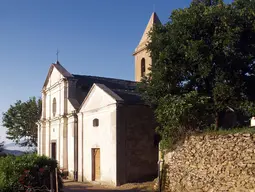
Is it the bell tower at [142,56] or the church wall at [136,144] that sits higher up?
the bell tower at [142,56]

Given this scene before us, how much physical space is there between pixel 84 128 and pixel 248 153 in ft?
43.9

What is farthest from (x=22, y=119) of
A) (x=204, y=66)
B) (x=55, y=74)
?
(x=204, y=66)

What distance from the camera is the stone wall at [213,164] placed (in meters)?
10.8

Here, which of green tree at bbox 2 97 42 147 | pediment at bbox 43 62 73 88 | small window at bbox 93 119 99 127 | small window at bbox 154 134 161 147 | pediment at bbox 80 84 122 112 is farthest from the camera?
green tree at bbox 2 97 42 147

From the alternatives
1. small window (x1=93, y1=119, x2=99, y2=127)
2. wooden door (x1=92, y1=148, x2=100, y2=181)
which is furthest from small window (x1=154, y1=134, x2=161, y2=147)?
small window (x1=93, y1=119, x2=99, y2=127)

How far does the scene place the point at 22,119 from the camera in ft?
123

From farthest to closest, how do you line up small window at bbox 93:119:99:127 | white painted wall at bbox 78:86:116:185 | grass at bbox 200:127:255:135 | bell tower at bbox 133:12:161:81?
1. bell tower at bbox 133:12:161:81
2. small window at bbox 93:119:99:127
3. white painted wall at bbox 78:86:116:185
4. grass at bbox 200:127:255:135

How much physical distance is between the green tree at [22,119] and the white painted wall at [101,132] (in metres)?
16.3

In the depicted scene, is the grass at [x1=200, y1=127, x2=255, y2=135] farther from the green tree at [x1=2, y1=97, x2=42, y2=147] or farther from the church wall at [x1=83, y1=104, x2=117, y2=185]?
the green tree at [x1=2, y1=97, x2=42, y2=147]

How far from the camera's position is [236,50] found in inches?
532

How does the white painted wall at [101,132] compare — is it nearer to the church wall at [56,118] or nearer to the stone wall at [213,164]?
the church wall at [56,118]

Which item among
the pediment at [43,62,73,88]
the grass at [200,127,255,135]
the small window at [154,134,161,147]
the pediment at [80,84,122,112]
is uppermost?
the pediment at [43,62,73,88]

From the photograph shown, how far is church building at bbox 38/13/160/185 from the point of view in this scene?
18.1m

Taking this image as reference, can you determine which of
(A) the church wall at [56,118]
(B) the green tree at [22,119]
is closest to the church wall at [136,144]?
(A) the church wall at [56,118]
